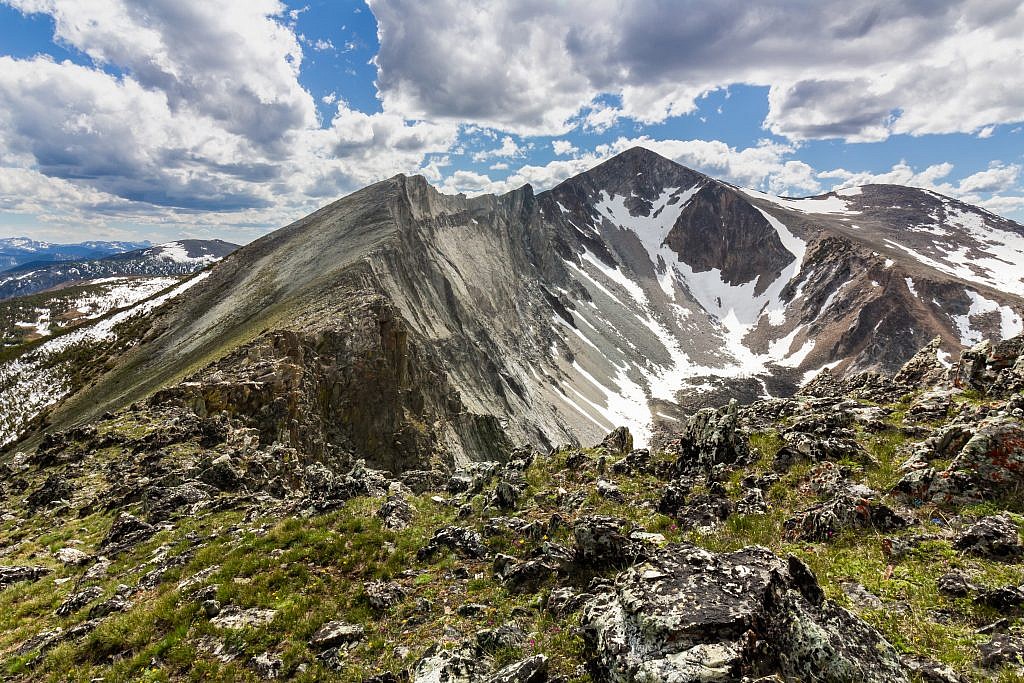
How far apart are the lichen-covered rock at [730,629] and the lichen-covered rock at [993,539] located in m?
5.45

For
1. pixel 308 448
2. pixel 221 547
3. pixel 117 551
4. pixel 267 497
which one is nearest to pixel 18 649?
pixel 221 547

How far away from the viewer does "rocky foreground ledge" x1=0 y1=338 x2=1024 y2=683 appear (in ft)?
23.2

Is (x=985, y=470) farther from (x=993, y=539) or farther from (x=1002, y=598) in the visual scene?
(x=1002, y=598)

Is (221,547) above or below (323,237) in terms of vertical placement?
below

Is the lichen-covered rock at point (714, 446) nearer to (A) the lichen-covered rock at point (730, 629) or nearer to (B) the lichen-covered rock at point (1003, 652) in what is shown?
(B) the lichen-covered rock at point (1003, 652)

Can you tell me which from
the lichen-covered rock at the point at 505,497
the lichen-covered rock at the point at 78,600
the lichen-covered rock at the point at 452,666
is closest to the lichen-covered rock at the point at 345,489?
the lichen-covered rock at the point at 505,497

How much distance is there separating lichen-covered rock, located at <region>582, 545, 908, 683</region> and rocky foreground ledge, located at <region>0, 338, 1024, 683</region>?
1.3 inches

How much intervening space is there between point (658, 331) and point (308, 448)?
15677 cm

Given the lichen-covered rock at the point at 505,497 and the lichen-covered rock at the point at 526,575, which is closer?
the lichen-covered rock at the point at 526,575

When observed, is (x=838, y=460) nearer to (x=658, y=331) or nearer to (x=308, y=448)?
(x=308, y=448)

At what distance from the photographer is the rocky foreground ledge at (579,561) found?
23.2 ft

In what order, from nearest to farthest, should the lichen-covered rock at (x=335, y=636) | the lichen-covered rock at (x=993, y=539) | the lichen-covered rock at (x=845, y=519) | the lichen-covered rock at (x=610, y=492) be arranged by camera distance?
the lichen-covered rock at (x=993, y=539) → the lichen-covered rock at (x=335, y=636) → the lichen-covered rock at (x=845, y=519) → the lichen-covered rock at (x=610, y=492)

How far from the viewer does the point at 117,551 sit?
1645cm

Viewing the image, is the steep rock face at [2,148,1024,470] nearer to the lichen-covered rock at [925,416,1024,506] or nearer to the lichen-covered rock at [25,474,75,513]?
the lichen-covered rock at [25,474,75,513]
